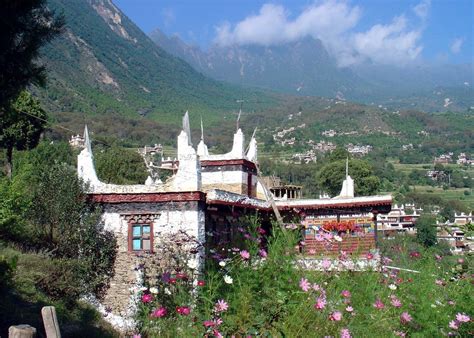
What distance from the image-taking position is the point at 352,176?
5666 centimetres

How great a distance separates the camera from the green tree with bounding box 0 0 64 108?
350 inches

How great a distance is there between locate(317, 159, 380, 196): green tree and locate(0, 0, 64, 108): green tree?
47740mm

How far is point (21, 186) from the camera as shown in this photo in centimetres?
1747

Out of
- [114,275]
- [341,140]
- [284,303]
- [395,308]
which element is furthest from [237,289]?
[341,140]

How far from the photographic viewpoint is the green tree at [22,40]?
8.90 m

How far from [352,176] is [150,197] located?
4137cm

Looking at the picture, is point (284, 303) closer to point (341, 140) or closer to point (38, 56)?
point (38, 56)

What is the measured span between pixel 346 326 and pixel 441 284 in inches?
92.2

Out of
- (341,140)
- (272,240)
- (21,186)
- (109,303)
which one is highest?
(341,140)

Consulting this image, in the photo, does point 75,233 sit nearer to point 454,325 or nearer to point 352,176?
point 454,325

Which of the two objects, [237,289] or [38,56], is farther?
[38,56]

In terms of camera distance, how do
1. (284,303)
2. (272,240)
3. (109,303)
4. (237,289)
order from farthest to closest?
(109,303) → (272,240) → (237,289) → (284,303)

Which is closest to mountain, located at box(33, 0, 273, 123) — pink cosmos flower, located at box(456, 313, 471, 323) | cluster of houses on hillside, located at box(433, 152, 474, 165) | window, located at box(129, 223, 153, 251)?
cluster of houses on hillside, located at box(433, 152, 474, 165)

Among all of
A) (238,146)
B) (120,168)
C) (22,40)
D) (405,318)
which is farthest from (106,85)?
(405,318)
